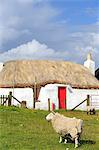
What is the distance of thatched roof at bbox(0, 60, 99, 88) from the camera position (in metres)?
38.2

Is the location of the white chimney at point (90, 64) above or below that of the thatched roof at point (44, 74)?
above

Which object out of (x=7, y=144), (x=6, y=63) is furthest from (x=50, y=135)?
(x=6, y=63)

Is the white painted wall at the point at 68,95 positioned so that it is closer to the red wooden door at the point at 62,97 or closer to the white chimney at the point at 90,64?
the red wooden door at the point at 62,97

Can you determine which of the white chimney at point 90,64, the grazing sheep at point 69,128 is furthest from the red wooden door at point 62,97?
the grazing sheep at point 69,128

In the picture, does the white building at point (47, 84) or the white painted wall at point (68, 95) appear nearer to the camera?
the white painted wall at point (68, 95)

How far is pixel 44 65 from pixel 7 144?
95.6 ft

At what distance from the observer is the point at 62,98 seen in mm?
37531

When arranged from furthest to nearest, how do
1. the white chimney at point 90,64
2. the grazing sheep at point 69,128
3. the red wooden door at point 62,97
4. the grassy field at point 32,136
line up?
1. the white chimney at point 90,64
2. the red wooden door at point 62,97
3. the grazing sheep at point 69,128
4. the grassy field at point 32,136

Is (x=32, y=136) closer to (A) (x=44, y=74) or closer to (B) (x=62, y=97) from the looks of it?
(B) (x=62, y=97)

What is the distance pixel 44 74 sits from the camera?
39.8m

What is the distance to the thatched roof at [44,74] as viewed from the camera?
1502 inches

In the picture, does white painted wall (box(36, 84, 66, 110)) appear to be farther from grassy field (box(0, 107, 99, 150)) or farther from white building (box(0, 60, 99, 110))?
grassy field (box(0, 107, 99, 150))

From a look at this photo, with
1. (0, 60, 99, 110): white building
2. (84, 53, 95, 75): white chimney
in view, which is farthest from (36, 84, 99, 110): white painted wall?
(84, 53, 95, 75): white chimney

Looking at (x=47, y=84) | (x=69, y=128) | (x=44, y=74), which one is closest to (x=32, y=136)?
(x=69, y=128)
